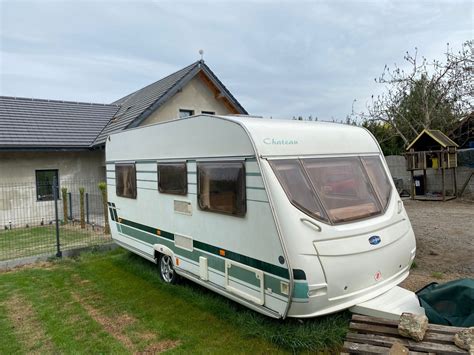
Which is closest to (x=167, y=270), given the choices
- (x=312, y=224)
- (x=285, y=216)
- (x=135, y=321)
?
(x=135, y=321)

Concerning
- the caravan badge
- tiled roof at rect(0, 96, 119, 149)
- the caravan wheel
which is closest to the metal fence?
tiled roof at rect(0, 96, 119, 149)

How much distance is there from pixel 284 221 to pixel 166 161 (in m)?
2.64

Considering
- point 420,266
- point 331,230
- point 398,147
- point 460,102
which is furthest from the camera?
point 398,147

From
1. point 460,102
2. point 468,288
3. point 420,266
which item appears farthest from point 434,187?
point 468,288

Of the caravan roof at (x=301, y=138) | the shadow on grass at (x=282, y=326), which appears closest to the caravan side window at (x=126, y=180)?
the shadow on grass at (x=282, y=326)

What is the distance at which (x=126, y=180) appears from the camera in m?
6.98

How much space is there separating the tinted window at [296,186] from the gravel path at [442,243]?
2668mm

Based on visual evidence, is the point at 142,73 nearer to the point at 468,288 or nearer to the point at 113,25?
the point at 113,25

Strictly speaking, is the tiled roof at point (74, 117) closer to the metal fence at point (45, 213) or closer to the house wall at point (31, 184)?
the house wall at point (31, 184)

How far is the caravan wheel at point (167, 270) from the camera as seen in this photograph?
19.0 ft

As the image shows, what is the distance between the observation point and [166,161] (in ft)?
18.4

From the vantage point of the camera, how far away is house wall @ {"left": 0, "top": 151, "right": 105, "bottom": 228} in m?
12.8

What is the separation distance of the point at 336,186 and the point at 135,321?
10.3ft

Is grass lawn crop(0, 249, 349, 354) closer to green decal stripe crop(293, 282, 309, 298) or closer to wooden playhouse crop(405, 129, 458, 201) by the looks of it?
green decal stripe crop(293, 282, 309, 298)
